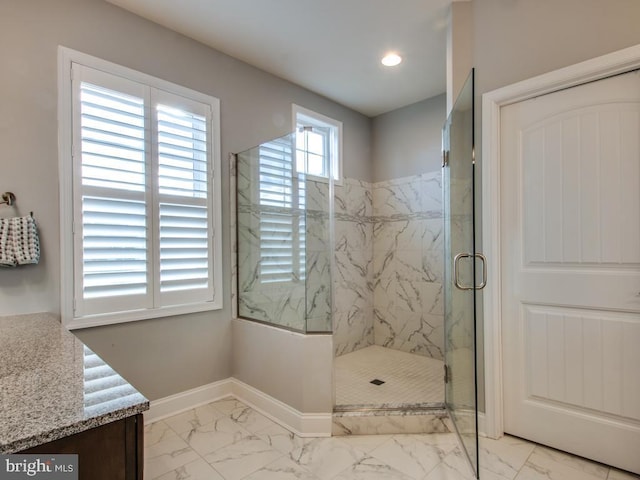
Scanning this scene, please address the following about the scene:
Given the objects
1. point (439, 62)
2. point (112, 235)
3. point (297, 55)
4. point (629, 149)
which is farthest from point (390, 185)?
point (112, 235)

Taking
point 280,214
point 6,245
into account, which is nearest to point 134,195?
point 6,245

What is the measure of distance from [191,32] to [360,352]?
3.37m

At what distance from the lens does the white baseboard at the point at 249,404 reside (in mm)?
2203

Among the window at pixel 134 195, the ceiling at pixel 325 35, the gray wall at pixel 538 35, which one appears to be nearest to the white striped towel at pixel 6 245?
the window at pixel 134 195

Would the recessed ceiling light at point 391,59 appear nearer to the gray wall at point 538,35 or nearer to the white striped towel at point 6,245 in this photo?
the gray wall at point 538,35

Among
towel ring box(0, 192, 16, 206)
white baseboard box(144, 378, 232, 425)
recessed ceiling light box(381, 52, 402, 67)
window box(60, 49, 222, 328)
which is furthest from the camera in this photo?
recessed ceiling light box(381, 52, 402, 67)

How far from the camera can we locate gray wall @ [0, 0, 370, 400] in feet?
6.24

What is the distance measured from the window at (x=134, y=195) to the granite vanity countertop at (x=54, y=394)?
2.90 ft

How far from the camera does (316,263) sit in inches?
100

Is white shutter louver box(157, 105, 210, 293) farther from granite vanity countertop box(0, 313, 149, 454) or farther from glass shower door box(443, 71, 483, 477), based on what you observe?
glass shower door box(443, 71, 483, 477)

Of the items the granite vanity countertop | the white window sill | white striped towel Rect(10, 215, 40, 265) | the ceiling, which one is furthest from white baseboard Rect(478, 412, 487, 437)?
white striped towel Rect(10, 215, 40, 265)

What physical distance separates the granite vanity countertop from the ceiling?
7.20 feet

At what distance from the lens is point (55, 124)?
6.61 ft

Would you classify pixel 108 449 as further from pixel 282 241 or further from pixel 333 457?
pixel 282 241
